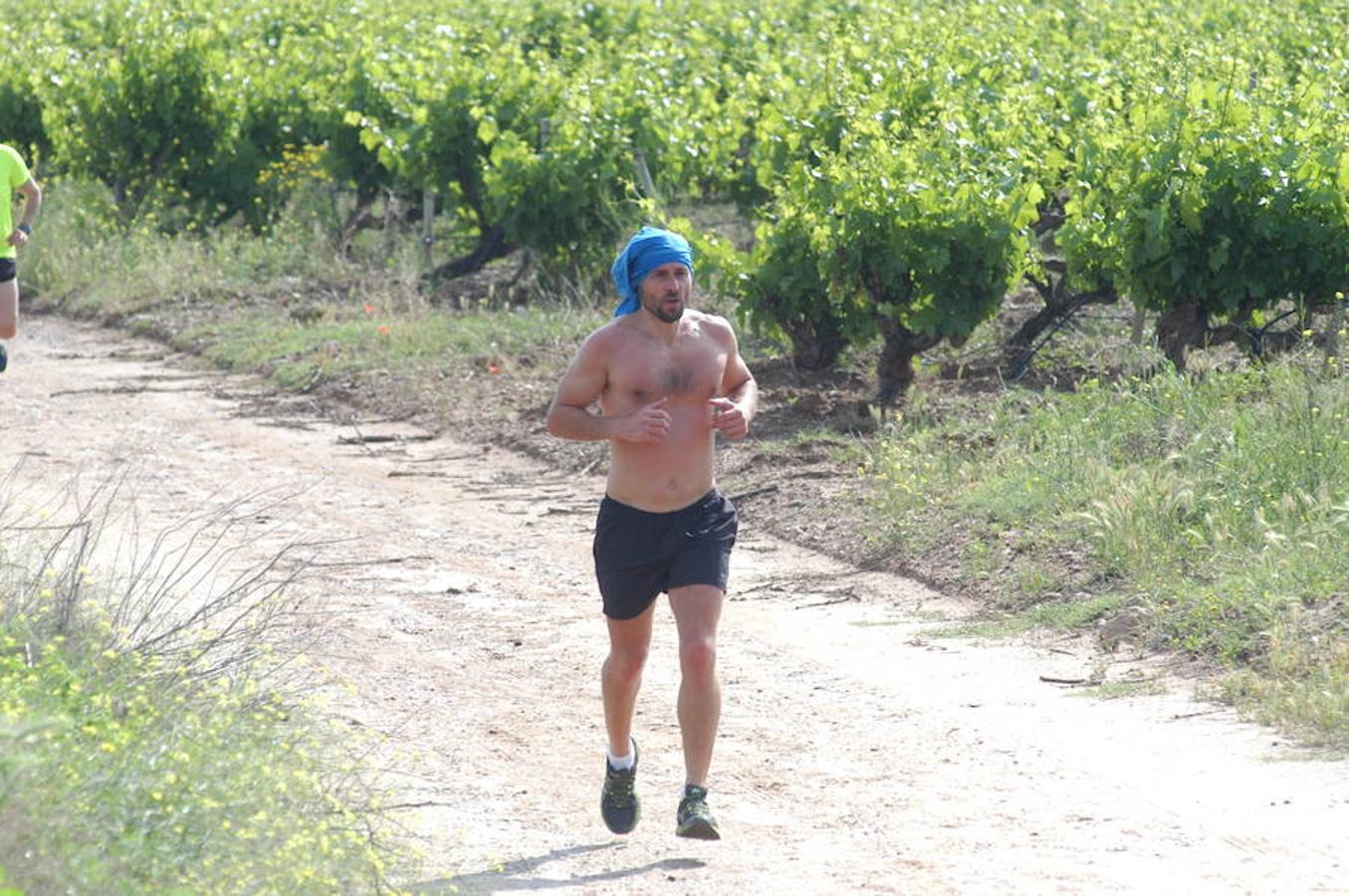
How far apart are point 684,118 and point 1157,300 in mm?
5764

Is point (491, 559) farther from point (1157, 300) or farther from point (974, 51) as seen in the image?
point (974, 51)

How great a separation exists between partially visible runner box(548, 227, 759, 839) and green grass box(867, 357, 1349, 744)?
6.78 ft

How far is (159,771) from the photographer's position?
16.0 ft

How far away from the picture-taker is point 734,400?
251 inches

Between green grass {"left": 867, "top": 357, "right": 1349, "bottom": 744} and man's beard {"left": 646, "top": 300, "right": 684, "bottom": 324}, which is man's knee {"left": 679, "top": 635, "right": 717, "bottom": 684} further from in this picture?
green grass {"left": 867, "top": 357, "right": 1349, "bottom": 744}

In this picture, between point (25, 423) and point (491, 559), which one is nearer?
point (491, 559)

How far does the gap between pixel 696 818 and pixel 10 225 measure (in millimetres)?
6967

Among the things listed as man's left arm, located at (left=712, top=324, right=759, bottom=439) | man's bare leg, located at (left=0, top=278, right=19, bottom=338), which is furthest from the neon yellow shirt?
man's left arm, located at (left=712, top=324, right=759, bottom=439)

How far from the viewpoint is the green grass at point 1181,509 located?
7543 mm

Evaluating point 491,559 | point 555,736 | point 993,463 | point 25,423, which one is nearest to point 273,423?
point 25,423

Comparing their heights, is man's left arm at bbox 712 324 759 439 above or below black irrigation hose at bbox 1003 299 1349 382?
above

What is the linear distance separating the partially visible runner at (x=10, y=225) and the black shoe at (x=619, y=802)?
6.44 m

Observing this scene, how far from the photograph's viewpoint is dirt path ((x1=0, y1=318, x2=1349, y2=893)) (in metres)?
5.80

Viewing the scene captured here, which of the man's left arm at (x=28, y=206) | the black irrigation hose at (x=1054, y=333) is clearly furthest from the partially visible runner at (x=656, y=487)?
the man's left arm at (x=28, y=206)
